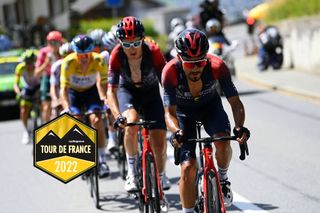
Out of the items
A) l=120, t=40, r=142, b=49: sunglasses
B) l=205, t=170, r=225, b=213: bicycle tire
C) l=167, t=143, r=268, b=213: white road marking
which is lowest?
l=167, t=143, r=268, b=213: white road marking

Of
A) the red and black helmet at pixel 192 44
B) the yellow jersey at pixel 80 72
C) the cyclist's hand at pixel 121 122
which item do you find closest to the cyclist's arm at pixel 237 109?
the red and black helmet at pixel 192 44

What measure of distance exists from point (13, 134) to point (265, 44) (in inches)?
386

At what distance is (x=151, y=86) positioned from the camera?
967 centimetres

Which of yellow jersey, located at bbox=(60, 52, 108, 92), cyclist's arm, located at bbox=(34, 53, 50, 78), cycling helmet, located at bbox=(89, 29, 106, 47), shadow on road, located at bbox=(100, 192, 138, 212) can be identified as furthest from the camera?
cyclist's arm, located at bbox=(34, 53, 50, 78)

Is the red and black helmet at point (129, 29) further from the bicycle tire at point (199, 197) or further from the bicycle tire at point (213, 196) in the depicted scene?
the bicycle tire at point (213, 196)

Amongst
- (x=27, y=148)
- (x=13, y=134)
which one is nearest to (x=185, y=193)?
(x=27, y=148)

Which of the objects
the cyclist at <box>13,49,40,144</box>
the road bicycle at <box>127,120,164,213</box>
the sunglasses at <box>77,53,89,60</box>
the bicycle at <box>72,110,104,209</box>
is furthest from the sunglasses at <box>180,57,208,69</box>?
the cyclist at <box>13,49,40,144</box>

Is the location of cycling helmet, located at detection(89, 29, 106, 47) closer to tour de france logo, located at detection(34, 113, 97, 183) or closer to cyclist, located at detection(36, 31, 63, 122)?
cyclist, located at detection(36, 31, 63, 122)

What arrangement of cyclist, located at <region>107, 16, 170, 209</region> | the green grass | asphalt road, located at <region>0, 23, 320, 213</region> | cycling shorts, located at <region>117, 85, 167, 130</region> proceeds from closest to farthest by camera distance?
1. cyclist, located at <region>107, 16, 170, 209</region>
2. cycling shorts, located at <region>117, 85, 167, 130</region>
3. asphalt road, located at <region>0, 23, 320, 213</region>
4. the green grass

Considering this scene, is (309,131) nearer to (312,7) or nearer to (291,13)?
(312,7)

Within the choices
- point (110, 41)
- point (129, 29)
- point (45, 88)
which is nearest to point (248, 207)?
point (129, 29)

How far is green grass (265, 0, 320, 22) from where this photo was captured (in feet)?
84.0

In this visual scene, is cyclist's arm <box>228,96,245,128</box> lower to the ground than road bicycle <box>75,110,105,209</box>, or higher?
higher

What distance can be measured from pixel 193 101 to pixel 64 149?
4.65ft
